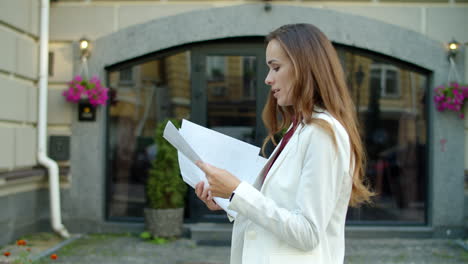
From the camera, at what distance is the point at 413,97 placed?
6.75 meters

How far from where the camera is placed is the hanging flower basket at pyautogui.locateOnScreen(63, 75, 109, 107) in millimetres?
6039

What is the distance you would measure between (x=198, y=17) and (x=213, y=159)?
192 inches

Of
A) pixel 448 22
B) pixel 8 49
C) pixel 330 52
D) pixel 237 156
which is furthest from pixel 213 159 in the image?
pixel 448 22

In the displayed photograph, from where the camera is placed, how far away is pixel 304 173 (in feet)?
4.58

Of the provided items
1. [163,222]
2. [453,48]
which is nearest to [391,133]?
[453,48]

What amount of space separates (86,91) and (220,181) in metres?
A: 5.04

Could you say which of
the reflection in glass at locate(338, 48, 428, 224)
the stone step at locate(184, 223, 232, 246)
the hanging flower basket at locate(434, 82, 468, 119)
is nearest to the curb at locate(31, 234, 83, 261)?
the stone step at locate(184, 223, 232, 246)

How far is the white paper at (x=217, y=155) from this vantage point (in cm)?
169

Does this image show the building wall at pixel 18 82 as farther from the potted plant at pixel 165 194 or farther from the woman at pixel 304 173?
the woman at pixel 304 173

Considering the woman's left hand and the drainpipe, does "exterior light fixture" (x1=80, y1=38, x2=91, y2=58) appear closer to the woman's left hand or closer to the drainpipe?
the drainpipe

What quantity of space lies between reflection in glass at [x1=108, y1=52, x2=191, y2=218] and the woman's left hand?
510cm

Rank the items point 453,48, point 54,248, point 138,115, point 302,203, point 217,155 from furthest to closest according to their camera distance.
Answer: point 138,115 < point 453,48 < point 54,248 < point 217,155 < point 302,203

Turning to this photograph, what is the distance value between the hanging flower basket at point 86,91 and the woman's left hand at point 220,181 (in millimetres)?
4936

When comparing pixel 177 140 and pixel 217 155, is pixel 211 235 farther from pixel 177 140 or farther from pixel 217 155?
pixel 177 140
